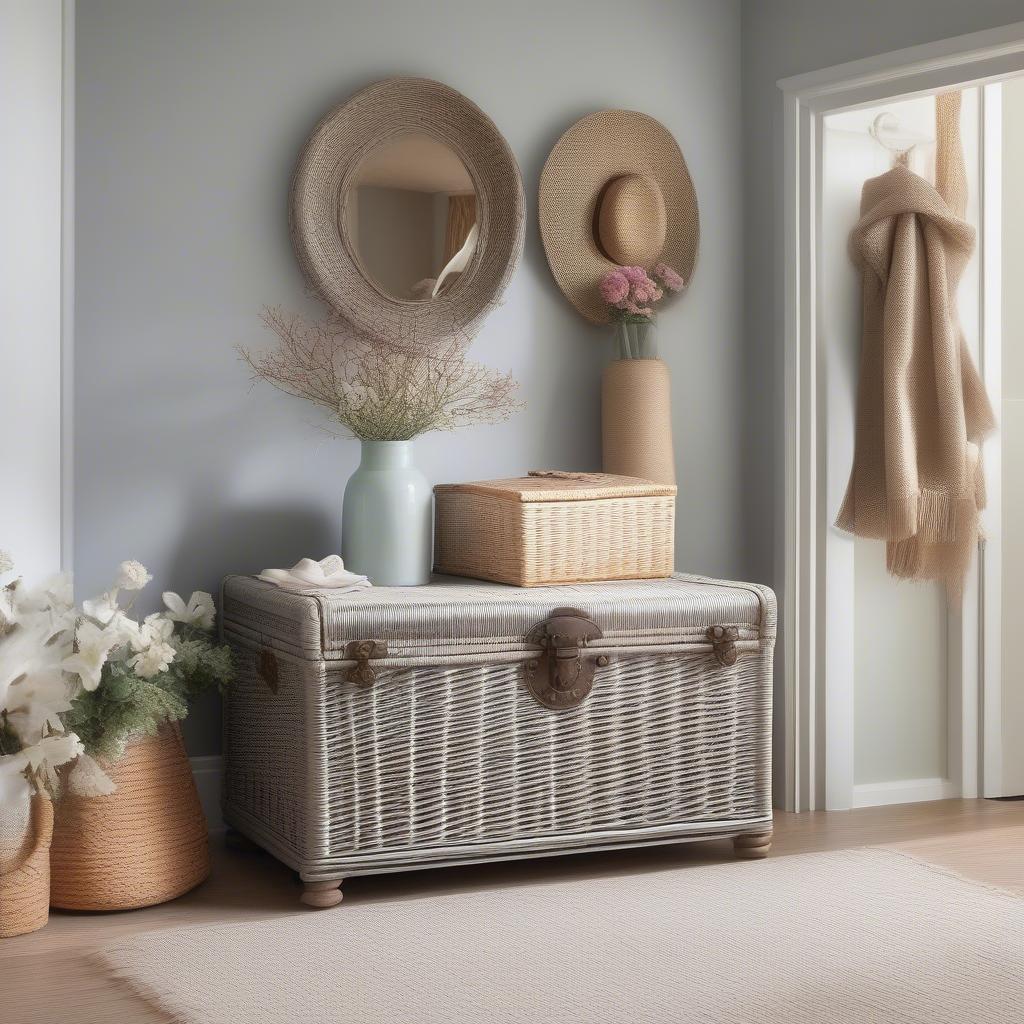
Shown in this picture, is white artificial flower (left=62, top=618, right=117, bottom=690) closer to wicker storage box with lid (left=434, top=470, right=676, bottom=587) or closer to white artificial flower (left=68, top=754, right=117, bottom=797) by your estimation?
white artificial flower (left=68, top=754, right=117, bottom=797)

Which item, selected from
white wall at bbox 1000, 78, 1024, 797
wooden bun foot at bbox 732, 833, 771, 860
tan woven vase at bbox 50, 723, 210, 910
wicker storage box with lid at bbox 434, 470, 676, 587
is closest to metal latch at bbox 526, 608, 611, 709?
wicker storage box with lid at bbox 434, 470, 676, 587

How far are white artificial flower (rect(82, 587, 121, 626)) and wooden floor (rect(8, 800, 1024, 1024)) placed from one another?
1.79ft

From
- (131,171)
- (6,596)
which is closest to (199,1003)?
(6,596)

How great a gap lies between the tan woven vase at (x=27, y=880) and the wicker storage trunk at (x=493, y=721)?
0.46m

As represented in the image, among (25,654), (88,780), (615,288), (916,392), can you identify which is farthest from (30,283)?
(916,392)

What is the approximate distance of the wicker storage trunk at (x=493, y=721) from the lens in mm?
2602

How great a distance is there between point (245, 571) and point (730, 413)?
4.25ft

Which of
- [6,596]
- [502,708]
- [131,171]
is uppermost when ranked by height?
[131,171]

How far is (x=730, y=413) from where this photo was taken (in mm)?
3588

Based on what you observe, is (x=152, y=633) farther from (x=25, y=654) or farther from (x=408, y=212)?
(x=408, y=212)

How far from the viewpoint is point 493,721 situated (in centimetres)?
271

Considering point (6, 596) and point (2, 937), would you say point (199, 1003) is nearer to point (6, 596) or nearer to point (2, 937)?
point (2, 937)

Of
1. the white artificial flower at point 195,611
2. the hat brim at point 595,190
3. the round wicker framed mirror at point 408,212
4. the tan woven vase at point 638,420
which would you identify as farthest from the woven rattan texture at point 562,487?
the white artificial flower at point 195,611

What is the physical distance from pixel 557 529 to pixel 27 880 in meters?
1.21
